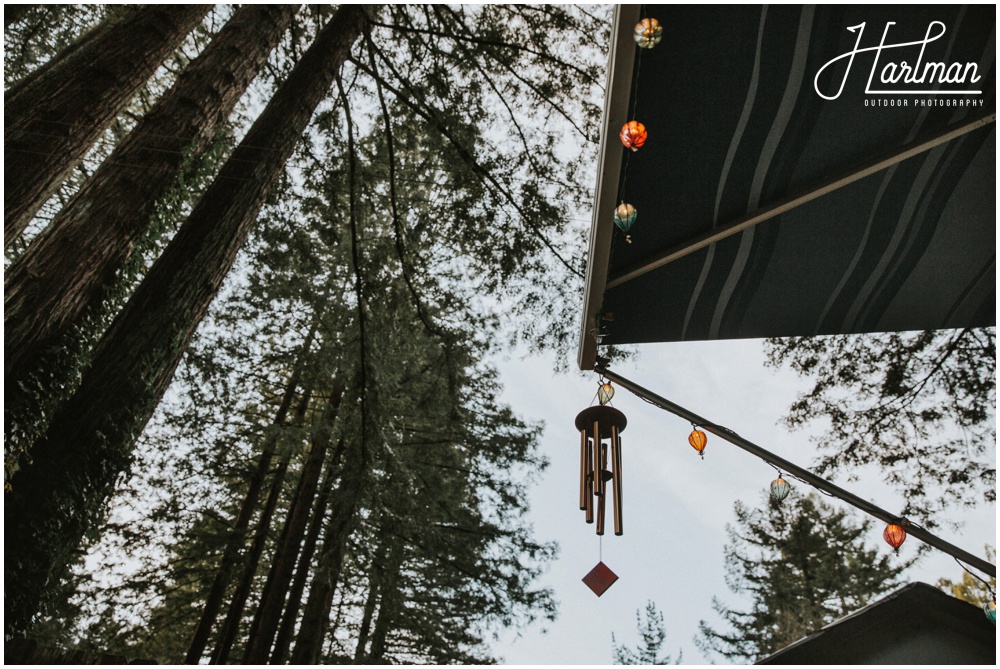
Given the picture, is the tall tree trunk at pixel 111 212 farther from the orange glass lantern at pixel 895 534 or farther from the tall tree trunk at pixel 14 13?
the orange glass lantern at pixel 895 534

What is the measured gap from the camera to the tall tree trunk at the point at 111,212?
2.07 m

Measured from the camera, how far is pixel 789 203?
1.91 metres

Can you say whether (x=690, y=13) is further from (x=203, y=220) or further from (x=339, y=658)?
(x=339, y=658)

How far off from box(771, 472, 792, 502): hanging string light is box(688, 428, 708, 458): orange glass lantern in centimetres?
32

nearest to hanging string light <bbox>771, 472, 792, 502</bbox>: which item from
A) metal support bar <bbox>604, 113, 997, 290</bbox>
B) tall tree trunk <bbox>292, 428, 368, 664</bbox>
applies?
metal support bar <bbox>604, 113, 997, 290</bbox>

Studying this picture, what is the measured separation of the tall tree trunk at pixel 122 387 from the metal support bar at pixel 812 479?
6.72 feet

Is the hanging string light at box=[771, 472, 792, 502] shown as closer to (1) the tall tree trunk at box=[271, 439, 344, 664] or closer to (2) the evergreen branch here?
(2) the evergreen branch

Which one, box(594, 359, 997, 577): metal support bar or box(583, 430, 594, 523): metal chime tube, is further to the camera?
box(583, 430, 594, 523): metal chime tube

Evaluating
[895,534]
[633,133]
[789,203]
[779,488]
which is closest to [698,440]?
[779,488]

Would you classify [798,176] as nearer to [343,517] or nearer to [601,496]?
[601,496]

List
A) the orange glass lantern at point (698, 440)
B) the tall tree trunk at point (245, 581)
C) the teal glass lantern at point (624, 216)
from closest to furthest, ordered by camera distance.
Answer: the teal glass lantern at point (624, 216) < the orange glass lantern at point (698, 440) < the tall tree trunk at point (245, 581)

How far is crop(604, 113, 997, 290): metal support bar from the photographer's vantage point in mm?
1689

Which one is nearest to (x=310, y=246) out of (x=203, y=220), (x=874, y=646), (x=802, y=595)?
(x=203, y=220)

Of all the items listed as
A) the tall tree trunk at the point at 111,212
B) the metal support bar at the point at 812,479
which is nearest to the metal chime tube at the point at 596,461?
the metal support bar at the point at 812,479
